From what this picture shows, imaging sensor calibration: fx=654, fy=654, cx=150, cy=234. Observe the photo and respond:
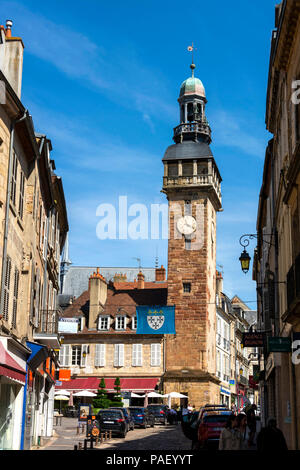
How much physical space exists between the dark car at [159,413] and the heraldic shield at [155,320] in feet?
16.9


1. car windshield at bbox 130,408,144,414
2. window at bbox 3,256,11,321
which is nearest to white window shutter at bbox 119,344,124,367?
car windshield at bbox 130,408,144,414

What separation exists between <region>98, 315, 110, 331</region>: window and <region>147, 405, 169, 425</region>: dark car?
1619cm

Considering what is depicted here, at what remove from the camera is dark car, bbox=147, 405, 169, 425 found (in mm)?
41441

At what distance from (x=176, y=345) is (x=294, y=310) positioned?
42.0 metres

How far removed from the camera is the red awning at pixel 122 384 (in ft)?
179

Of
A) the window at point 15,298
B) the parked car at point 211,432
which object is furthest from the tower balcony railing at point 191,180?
the window at point 15,298

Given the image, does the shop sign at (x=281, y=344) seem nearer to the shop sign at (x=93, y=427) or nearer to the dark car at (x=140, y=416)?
the shop sign at (x=93, y=427)

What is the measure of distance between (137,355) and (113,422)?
27.6 metres

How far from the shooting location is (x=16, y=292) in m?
18.1

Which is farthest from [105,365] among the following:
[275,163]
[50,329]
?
[275,163]

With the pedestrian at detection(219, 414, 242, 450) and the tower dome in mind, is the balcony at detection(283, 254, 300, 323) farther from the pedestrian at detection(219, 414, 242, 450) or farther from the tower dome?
the tower dome

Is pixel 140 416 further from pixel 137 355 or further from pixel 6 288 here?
pixel 6 288
